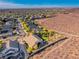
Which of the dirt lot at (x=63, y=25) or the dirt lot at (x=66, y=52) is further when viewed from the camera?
the dirt lot at (x=63, y=25)

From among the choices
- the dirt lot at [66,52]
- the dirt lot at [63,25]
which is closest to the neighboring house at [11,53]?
the dirt lot at [66,52]

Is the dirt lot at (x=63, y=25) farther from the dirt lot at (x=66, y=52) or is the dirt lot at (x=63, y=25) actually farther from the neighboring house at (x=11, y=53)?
the neighboring house at (x=11, y=53)

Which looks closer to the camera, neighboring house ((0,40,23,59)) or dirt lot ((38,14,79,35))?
neighboring house ((0,40,23,59))

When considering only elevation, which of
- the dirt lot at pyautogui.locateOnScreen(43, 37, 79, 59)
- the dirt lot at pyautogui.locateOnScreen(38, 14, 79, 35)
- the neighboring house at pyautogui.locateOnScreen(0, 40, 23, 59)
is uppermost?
the neighboring house at pyautogui.locateOnScreen(0, 40, 23, 59)

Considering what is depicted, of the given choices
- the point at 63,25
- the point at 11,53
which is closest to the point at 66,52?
A: the point at 11,53

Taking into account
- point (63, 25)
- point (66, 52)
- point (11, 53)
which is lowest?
point (63, 25)

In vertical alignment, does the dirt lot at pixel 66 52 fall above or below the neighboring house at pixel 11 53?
below

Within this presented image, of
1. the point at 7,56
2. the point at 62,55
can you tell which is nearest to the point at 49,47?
the point at 62,55

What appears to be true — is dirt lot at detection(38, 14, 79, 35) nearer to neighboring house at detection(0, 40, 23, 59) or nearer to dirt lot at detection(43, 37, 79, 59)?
dirt lot at detection(43, 37, 79, 59)

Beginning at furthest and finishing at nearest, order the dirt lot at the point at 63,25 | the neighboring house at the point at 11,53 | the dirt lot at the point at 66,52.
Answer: the dirt lot at the point at 63,25, the dirt lot at the point at 66,52, the neighboring house at the point at 11,53

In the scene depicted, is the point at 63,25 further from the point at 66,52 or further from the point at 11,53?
the point at 11,53

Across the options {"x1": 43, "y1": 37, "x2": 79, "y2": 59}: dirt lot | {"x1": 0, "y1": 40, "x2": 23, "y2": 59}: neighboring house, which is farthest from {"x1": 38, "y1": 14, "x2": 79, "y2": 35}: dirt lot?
{"x1": 0, "y1": 40, "x2": 23, "y2": 59}: neighboring house

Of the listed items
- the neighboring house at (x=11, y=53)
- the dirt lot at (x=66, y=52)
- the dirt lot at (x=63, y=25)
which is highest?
the neighboring house at (x=11, y=53)
